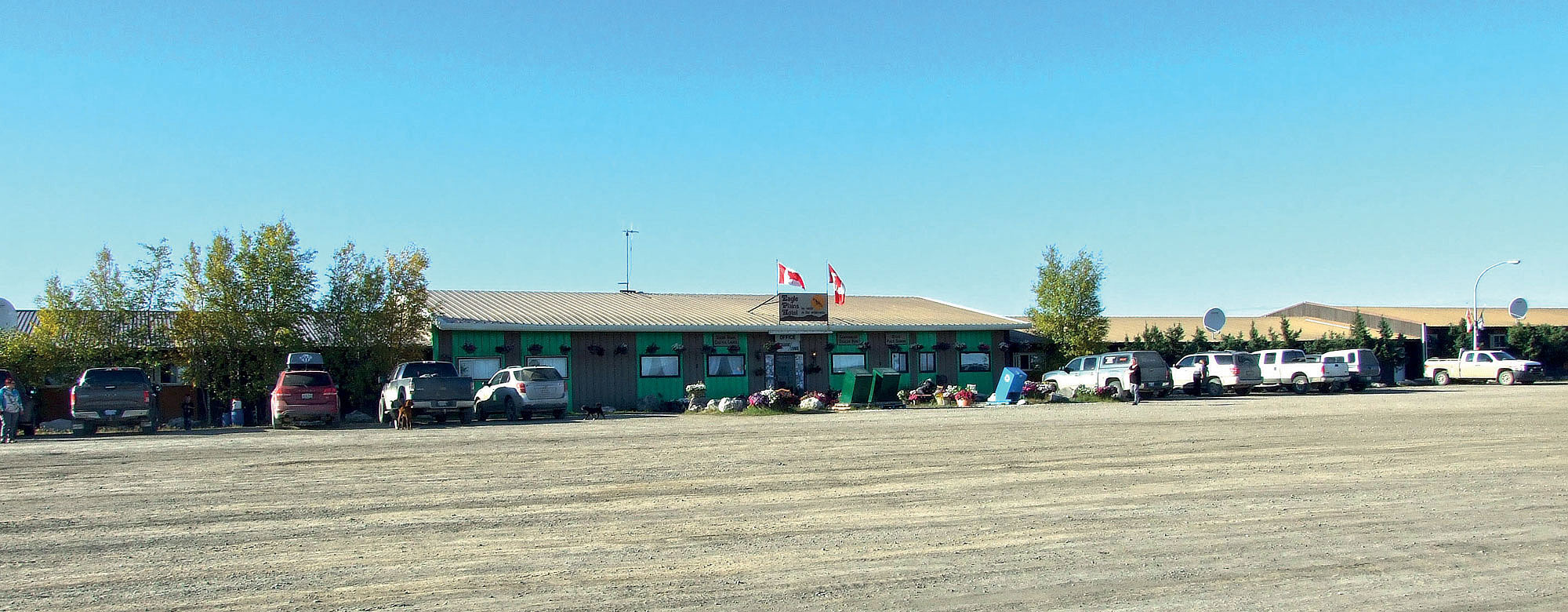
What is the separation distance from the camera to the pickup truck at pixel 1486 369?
41031 millimetres

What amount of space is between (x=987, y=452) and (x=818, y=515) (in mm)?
5802

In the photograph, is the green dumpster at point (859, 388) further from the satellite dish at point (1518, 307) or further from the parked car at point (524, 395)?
the satellite dish at point (1518, 307)

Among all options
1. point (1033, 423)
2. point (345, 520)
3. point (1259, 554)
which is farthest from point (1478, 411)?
point (345, 520)

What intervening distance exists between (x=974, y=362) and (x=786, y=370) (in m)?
6.99

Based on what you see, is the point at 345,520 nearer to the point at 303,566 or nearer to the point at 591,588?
the point at 303,566

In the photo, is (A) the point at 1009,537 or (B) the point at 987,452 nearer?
(A) the point at 1009,537

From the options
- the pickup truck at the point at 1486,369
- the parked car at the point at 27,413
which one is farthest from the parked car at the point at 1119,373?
the parked car at the point at 27,413

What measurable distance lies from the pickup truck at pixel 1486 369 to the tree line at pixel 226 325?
39.7m

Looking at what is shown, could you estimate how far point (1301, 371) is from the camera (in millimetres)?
36156

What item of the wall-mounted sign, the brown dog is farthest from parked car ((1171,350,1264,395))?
the brown dog

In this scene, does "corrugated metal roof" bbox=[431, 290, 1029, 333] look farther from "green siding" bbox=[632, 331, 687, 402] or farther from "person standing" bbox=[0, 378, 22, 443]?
"person standing" bbox=[0, 378, 22, 443]

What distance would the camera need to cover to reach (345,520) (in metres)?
9.34

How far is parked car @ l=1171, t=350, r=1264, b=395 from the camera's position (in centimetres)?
3519

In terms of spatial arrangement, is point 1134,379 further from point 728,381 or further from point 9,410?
point 9,410
